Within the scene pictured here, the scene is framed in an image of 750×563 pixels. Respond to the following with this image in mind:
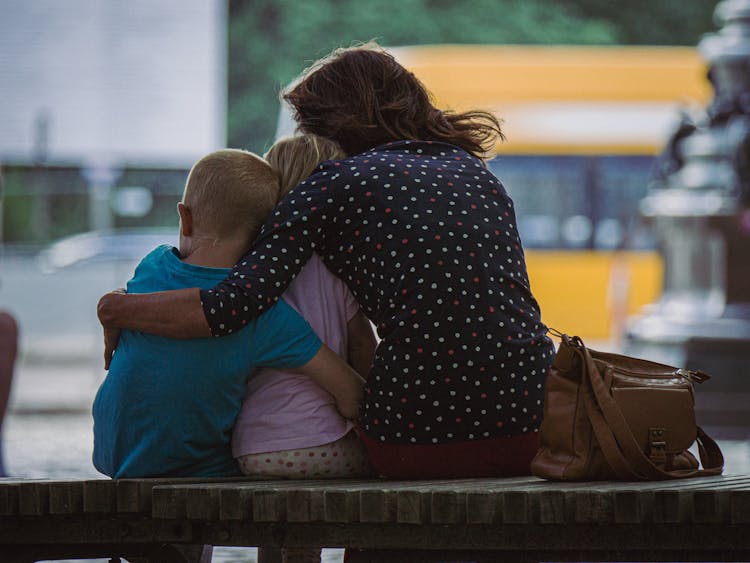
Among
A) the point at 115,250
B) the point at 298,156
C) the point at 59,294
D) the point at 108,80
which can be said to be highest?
the point at 298,156

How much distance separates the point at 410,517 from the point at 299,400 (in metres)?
0.54

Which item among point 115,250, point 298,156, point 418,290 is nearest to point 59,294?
point 115,250

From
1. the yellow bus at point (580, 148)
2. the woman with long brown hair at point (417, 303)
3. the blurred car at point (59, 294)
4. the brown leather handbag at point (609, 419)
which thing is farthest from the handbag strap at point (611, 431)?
the yellow bus at point (580, 148)

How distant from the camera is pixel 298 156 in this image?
3.63 m

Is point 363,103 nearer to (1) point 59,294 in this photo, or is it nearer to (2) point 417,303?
(2) point 417,303

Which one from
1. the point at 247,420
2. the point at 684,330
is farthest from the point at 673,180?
the point at 247,420

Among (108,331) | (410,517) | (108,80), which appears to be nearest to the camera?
(410,517)

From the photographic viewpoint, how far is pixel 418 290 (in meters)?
3.34

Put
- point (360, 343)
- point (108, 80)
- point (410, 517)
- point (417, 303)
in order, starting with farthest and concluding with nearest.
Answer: point (108, 80)
point (360, 343)
point (417, 303)
point (410, 517)

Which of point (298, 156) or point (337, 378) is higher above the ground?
point (298, 156)

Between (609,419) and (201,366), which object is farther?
(201,366)

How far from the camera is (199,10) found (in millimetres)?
19094

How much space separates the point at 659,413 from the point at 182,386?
1040mm

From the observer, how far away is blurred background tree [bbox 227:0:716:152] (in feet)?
109
